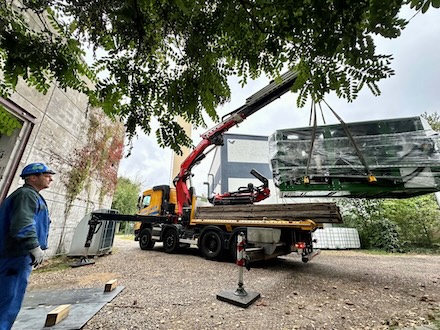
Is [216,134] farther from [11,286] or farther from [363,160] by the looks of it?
[11,286]

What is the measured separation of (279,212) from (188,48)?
445 cm

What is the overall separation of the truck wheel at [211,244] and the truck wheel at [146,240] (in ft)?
9.36

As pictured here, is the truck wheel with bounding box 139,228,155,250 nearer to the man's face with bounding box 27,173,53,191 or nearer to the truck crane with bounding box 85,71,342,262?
the truck crane with bounding box 85,71,342,262

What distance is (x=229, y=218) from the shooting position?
5750mm

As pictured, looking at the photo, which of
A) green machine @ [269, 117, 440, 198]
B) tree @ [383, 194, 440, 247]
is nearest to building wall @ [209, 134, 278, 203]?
tree @ [383, 194, 440, 247]

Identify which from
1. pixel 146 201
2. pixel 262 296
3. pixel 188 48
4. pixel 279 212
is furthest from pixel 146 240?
pixel 188 48

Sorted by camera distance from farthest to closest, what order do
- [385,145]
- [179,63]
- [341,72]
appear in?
[385,145] < [179,63] < [341,72]

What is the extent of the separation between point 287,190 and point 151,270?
A: 379 cm

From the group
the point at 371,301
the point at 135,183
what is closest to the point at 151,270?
the point at 371,301

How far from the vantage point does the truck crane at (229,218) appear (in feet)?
14.5

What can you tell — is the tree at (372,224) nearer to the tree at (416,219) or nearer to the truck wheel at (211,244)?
the tree at (416,219)

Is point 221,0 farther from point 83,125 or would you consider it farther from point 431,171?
point 83,125

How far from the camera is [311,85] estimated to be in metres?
1.27

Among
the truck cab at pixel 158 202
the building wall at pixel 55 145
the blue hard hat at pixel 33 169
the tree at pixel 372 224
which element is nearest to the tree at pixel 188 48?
the blue hard hat at pixel 33 169
